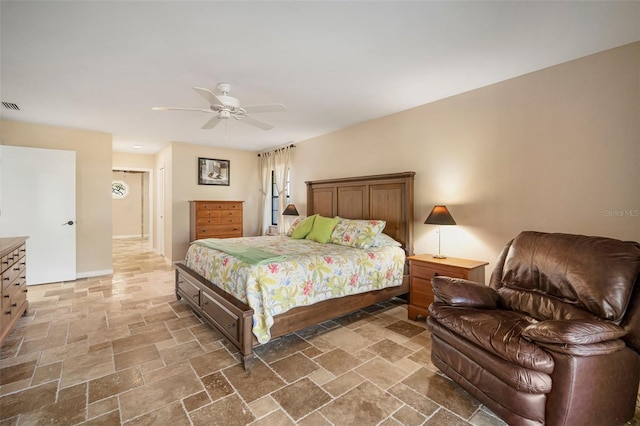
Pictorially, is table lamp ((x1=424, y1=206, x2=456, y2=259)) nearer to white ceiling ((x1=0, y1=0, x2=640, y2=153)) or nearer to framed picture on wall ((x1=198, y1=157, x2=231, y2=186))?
white ceiling ((x1=0, y1=0, x2=640, y2=153))

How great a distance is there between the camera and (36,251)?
4.43m

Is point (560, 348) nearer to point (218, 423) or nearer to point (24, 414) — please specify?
point (218, 423)

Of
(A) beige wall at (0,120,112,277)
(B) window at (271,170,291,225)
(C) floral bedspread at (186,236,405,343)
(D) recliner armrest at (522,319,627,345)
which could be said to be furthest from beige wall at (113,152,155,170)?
(D) recliner armrest at (522,319,627,345)

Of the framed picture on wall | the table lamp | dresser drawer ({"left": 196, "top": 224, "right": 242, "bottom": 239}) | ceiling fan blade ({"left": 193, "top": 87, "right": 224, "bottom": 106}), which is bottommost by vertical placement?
dresser drawer ({"left": 196, "top": 224, "right": 242, "bottom": 239})

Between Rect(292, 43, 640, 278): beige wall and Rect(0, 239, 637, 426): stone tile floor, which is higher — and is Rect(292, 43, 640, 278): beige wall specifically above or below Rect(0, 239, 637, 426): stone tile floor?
above

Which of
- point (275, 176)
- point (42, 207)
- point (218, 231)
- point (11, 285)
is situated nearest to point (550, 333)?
point (11, 285)

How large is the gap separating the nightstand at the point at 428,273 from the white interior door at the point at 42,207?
17.8ft

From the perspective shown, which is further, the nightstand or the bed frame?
the nightstand

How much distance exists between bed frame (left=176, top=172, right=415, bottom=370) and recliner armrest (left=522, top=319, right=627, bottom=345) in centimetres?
178

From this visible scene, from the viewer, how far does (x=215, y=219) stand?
588 cm

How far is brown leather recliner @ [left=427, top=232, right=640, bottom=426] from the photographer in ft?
4.82

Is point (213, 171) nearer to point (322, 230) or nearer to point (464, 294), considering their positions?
point (322, 230)

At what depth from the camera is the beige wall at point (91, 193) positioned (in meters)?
4.86

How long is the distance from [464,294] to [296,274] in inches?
54.9
